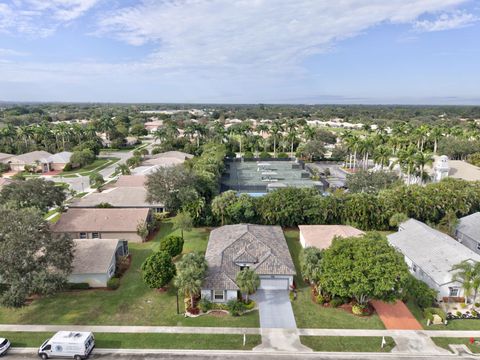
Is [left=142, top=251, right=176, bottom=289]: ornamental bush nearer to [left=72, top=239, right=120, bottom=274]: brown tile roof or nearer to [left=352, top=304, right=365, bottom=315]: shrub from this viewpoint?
[left=72, top=239, right=120, bottom=274]: brown tile roof

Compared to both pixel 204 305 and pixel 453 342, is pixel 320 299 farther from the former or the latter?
pixel 204 305

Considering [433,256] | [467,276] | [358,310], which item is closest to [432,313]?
[467,276]

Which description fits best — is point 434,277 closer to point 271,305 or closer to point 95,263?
point 271,305

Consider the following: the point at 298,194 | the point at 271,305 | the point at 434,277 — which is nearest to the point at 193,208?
the point at 298,194

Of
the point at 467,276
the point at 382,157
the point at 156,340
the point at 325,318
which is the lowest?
the point at 325,318

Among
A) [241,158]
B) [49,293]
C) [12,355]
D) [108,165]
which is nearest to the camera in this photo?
[12,355]

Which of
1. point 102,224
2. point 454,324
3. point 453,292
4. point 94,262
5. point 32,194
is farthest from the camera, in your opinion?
point 32,194
